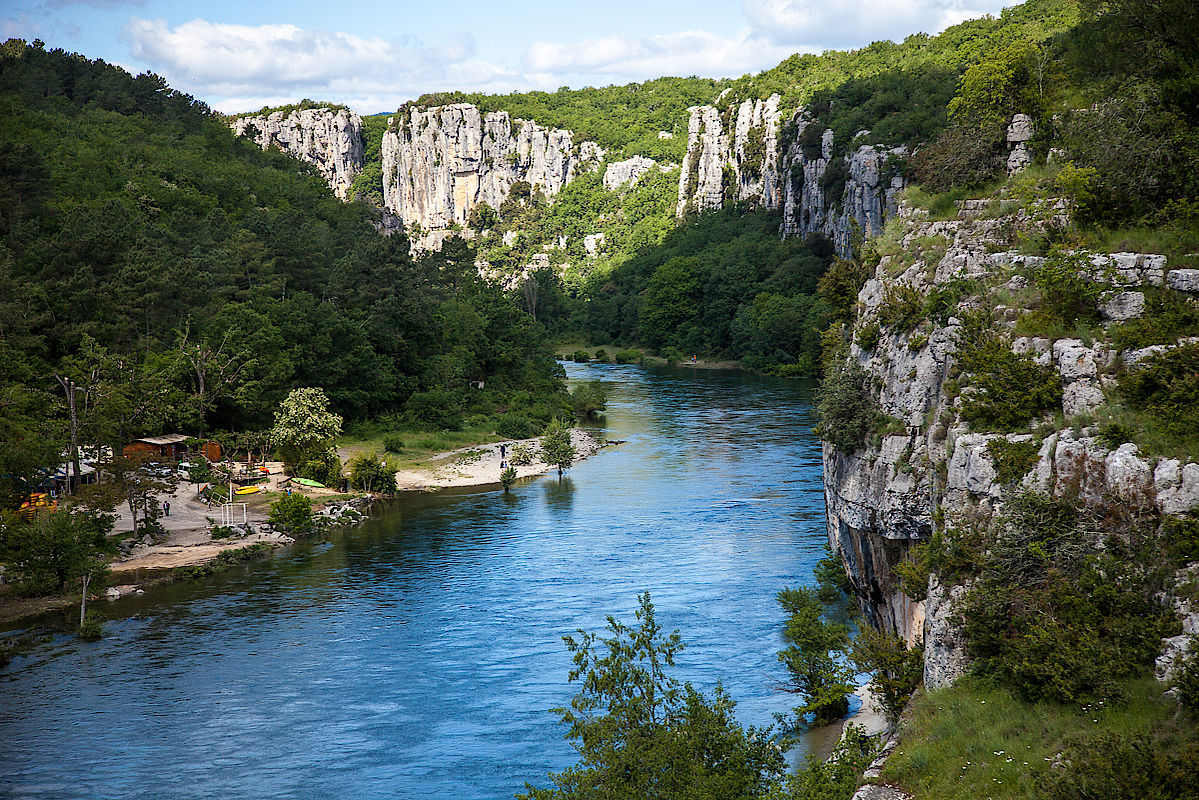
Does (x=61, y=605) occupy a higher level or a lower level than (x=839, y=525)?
lower

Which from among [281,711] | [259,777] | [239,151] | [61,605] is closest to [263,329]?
[61,605]

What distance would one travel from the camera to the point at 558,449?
65500 millimetres

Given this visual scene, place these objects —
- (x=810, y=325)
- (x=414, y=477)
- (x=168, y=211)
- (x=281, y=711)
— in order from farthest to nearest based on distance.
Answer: (x=810, y=325) < (x=168, y=211) < (x=414, y=477) < (x=281, y=711)

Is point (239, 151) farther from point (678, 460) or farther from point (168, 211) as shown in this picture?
point (678, 460)

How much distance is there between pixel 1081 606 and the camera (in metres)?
15.6

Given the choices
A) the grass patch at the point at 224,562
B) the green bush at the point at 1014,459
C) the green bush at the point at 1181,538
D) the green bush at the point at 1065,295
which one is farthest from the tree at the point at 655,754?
the grass patch at the point at 224,562

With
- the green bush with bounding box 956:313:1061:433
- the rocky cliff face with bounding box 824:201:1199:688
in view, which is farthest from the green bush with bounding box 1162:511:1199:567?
the green bush with bounding box 956:313:1061:433

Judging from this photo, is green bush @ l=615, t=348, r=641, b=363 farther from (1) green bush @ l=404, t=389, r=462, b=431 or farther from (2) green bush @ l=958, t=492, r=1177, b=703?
(2) green bush @ l=958, t=492, r=1177, b=703

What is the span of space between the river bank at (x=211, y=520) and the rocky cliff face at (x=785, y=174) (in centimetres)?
3711

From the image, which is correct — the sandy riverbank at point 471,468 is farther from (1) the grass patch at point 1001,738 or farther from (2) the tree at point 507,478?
(1) the grass patch at point 1001,738

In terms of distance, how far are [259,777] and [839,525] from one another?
20.1 m

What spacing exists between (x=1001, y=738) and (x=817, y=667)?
1485cm

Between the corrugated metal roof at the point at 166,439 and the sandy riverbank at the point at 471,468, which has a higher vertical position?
the corrugated metal roof at the point at 166,439

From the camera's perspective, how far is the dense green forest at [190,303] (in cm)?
5416
